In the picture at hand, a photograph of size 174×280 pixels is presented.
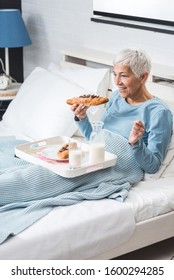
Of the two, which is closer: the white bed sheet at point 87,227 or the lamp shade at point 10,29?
the white bed sheet at point 87,227

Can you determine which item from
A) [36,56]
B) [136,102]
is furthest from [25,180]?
[36,56]

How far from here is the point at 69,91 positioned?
3727mm

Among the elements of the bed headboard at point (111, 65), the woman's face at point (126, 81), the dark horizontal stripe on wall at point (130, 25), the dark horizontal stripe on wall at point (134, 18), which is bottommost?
the bed headboard at point (111, 65)

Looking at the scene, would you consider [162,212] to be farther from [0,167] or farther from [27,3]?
[27,3]

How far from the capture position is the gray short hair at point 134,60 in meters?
2.97

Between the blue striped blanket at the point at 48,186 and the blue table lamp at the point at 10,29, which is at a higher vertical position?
the blue table lamp at the point at 10,29

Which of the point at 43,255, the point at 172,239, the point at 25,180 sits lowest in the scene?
the point at 172,239

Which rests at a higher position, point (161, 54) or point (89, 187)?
point (161, 54)

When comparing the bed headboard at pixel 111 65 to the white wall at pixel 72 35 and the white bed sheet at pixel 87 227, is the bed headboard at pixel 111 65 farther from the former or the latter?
the white bed sheet at pixel 87 227

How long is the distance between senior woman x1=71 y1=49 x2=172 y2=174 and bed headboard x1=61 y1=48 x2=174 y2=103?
1.51ft

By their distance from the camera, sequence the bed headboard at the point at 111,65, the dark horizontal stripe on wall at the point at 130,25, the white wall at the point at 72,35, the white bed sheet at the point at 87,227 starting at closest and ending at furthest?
the white bed sheet at the point at 87,227, the bed headboard at the point at 111,65, the dark horizontal stripe on wall at the point at 130,25, the white wall at the point at 72,35

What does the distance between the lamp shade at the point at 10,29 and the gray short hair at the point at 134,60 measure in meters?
1.63

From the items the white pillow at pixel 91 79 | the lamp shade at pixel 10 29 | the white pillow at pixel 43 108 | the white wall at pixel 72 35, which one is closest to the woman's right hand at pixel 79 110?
the white pillow at pixel 43 108

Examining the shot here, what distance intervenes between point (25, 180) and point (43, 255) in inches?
15.3
